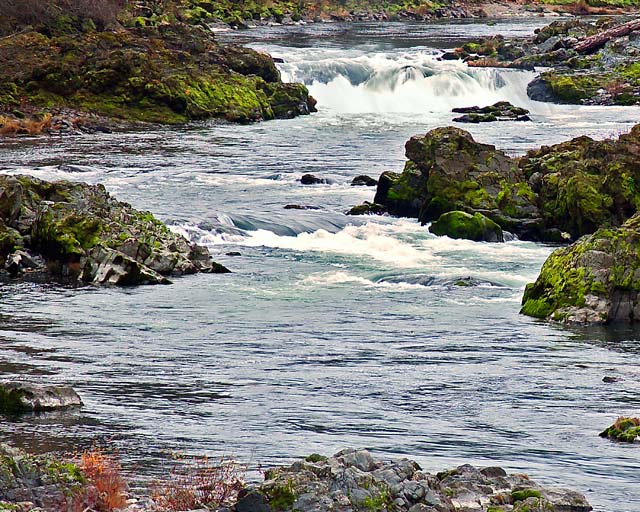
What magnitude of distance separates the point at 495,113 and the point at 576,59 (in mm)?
16990

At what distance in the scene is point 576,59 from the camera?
70.6m

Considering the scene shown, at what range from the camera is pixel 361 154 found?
44656mm

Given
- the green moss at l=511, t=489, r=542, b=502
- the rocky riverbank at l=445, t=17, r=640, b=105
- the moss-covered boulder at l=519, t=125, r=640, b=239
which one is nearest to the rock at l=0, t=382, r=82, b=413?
the green moss at l=511, t=489, r=542, b=502

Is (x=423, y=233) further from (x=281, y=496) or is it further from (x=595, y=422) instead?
(x=281, y=496)

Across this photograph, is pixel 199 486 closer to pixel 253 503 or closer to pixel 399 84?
pixel 253 503

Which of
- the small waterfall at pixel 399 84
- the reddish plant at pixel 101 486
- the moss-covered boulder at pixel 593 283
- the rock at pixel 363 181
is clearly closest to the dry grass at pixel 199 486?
the reddish plant at pixel 101 486

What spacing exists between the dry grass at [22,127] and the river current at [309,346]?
14.8ft

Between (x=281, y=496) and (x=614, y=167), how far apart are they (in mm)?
22426

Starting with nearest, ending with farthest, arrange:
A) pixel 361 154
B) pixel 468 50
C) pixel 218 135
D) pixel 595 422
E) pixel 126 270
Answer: pixel 595 422 < pixel 126 270 < pixel 361 154 < pixel 218 135 < pixel 468 50

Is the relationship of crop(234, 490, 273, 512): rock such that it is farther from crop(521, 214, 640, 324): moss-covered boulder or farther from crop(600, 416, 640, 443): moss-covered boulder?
crop(521, 214, 640, 324): moss-covered boulder

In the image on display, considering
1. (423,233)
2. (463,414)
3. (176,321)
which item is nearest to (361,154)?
(423,233)

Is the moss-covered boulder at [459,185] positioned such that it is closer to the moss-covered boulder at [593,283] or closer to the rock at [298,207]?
the rock at [298,207]

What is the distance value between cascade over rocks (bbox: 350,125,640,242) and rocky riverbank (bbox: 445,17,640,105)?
26.1 meters

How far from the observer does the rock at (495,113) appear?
54406 mm
